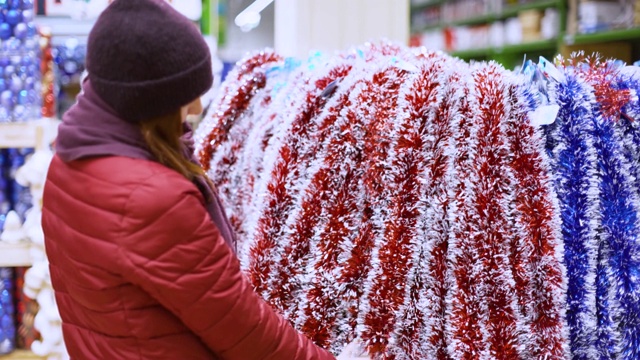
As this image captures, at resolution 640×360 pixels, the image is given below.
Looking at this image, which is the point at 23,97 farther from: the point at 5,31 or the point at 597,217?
the point at 597,217

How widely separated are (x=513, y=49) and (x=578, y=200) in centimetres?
353

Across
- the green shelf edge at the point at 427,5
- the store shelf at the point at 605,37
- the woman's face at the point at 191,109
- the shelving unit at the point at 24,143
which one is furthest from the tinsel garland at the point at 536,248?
the green shelf edge at the point at 427,5

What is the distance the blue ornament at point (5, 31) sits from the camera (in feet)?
5.53

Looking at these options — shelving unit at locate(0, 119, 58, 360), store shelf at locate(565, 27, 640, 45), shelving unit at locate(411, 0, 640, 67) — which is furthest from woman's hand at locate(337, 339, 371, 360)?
store shelf at locate(565, 27, 640, 45)

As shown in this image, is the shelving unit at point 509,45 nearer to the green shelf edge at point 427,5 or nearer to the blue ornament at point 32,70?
the green shelf edge at point 427,5

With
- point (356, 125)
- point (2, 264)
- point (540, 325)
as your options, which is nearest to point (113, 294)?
point (356, 125)

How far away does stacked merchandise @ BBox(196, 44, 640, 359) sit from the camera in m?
0.82

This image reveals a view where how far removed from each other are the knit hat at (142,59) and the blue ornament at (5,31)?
1.12m

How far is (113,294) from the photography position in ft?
2.44

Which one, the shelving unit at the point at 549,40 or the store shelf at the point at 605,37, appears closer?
the store shelf at the point at 605,37

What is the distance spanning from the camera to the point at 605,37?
300 cm

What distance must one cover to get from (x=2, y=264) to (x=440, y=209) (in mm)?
1313

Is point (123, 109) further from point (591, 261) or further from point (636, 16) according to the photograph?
point (636, 16)

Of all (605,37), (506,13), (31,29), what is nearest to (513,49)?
(506,13)
